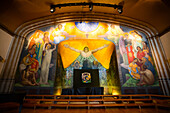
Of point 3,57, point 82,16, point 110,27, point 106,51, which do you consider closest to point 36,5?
point 82,16

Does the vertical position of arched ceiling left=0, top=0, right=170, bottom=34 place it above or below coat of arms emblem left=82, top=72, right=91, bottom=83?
above

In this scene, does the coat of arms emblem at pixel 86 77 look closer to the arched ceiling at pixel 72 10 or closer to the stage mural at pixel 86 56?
the stage mural at pixel 86 56

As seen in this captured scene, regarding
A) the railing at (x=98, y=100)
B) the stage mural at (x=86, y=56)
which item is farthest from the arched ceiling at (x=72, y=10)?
the railing at (x=98, y=100)

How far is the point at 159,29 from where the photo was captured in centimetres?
631

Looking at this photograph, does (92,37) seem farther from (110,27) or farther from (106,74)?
(106,74)

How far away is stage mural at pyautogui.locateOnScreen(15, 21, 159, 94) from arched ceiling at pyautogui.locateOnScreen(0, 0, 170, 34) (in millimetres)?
1158

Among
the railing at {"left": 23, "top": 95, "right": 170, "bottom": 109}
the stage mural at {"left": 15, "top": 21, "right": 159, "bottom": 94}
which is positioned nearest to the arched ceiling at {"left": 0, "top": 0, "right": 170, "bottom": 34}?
the stage mural at {"left": 15, "top": 21, "right": 159, "bottom": 94}

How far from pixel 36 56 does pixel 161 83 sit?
374 inches

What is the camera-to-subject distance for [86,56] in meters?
8.83

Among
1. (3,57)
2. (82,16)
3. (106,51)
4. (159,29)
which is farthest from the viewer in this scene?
(106,51)

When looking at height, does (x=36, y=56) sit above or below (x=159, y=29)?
below

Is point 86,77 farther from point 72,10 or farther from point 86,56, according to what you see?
point 72,10

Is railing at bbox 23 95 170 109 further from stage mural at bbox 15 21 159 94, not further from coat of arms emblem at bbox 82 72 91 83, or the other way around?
coat of arms emblem at bbox 82 72 91 83

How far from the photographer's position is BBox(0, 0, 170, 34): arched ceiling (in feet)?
16.9
